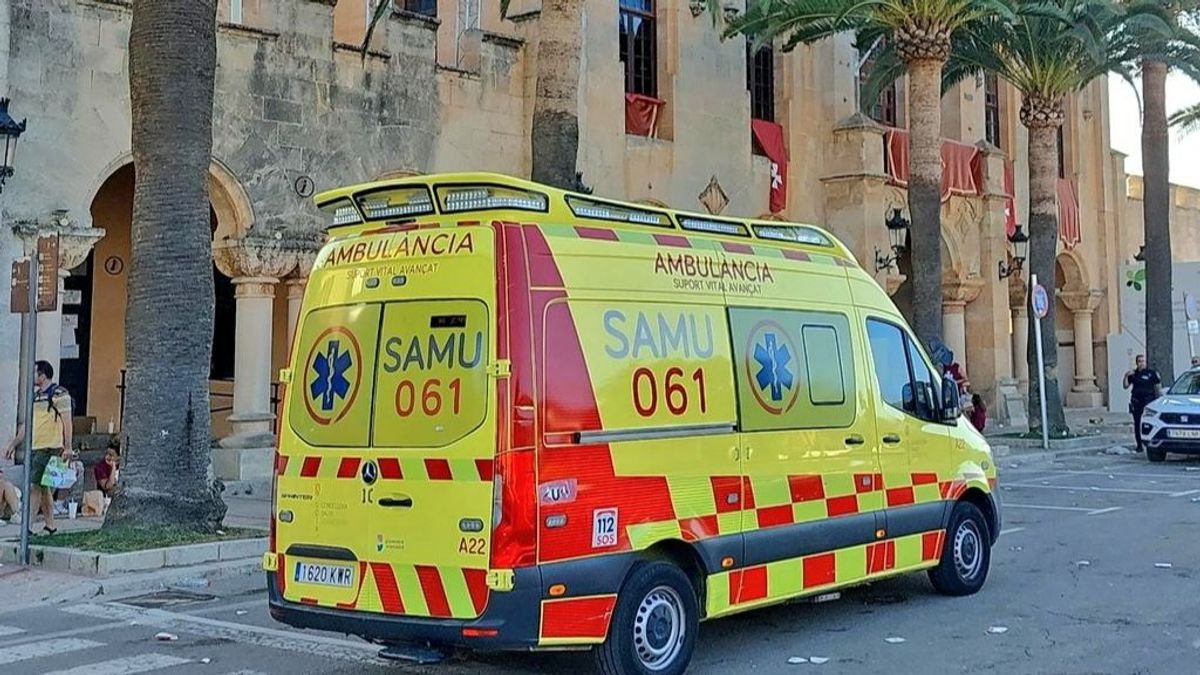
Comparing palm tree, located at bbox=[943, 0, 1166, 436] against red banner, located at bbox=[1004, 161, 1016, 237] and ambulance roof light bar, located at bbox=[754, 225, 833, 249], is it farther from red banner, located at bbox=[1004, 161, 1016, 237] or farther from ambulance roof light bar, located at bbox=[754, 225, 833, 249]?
ambulance roof light bar, located at bbox=[754, 225, 833, 249]

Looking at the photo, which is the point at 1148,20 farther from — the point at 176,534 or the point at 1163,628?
the point at 176,534

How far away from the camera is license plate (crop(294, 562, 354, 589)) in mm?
6266

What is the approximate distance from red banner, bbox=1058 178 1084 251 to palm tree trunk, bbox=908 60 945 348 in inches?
512

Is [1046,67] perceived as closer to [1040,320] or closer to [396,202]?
[1040,320]

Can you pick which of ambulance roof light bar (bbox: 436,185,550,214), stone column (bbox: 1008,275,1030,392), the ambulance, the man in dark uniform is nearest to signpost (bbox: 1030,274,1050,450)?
the man in dark uniform

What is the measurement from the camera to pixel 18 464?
1330cm

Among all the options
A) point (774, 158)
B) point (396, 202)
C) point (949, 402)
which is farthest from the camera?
point (774, 158)

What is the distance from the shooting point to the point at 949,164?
28391 millimetres

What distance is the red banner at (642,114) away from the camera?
2180cm

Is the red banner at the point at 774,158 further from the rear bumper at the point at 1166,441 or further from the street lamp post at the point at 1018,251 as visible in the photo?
the rear bumper at the point at 1166,441

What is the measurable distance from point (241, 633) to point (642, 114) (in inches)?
613

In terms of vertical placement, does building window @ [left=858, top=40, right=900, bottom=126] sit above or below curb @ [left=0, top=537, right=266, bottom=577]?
above

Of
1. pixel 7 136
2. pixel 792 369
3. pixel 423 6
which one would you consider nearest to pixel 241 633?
pixel 792 369

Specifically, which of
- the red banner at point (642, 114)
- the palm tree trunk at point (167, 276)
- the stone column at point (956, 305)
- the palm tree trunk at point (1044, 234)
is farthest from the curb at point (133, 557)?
the stone column at point (956, 305)
